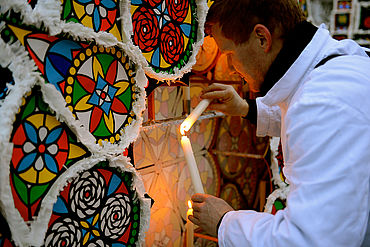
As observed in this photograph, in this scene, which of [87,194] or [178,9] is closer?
[87,194]

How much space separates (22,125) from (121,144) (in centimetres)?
25

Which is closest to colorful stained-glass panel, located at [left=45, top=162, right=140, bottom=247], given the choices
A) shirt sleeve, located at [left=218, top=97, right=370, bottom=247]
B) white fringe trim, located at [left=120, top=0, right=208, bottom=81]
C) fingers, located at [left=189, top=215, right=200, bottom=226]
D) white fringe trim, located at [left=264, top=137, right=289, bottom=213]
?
fingers, located at [left=189, top=215, right=200, bottom=226]

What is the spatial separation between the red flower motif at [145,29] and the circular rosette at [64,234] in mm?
455

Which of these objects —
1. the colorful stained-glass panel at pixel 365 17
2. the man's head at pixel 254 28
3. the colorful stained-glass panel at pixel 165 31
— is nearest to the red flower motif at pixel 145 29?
the colorful stained-glass panel at pixel 165 31

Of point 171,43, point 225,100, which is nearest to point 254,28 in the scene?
point 171,43

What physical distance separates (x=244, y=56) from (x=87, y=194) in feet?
1.78

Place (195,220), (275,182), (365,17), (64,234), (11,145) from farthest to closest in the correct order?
(365,17) < (275,182) < (195,220) < (64,234) < (11,145)

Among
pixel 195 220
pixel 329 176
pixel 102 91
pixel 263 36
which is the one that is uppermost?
pixel 263 36

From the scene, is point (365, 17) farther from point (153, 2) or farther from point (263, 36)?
point (153, 2)

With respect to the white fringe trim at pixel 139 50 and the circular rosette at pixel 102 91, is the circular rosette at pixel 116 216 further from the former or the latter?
the white fringe trim at pixel 139 50

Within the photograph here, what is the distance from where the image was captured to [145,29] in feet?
2.89

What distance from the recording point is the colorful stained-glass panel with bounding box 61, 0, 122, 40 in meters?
0.70

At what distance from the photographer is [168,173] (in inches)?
55.5

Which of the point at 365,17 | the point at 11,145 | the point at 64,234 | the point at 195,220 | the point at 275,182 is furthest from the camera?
the point at 365,17
